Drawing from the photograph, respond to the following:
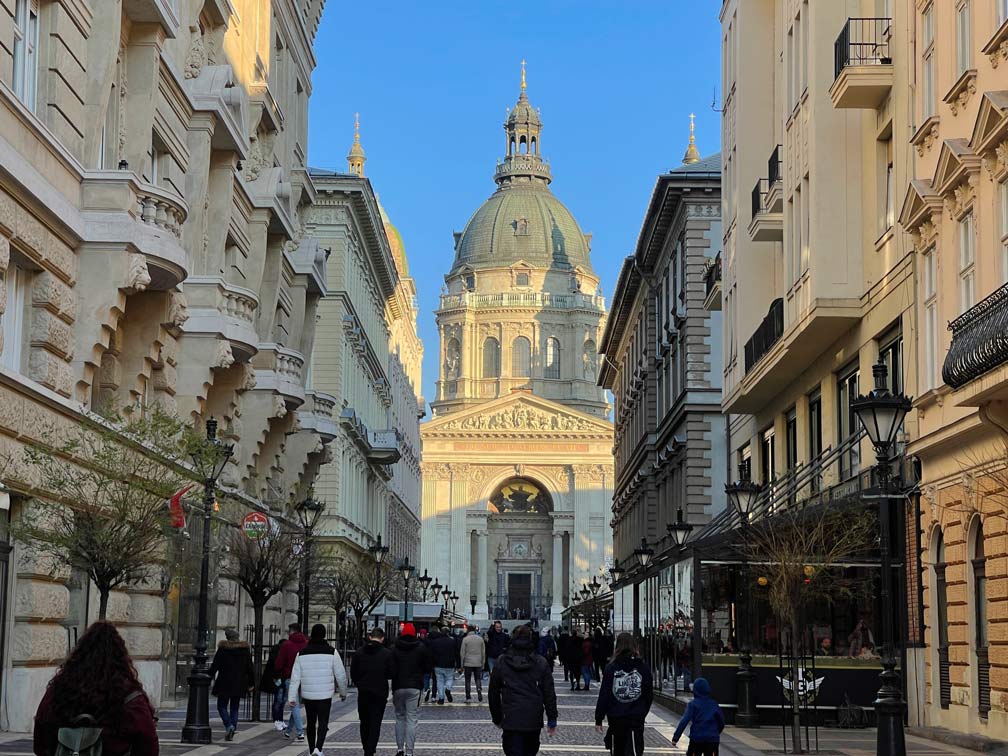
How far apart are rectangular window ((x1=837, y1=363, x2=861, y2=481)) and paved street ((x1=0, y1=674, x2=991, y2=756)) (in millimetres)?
5673

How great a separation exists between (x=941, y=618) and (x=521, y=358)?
465ft

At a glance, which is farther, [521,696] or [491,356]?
[491,356]

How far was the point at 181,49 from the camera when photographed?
29172 mm

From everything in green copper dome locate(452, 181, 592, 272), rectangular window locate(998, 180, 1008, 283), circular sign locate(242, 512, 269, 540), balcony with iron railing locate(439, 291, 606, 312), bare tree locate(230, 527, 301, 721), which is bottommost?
bare tree locate(230, 527, 301, 721)

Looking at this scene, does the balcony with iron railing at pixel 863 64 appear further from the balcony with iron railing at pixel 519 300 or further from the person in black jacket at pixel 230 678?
the balcony with iron railing at pixel 519 300

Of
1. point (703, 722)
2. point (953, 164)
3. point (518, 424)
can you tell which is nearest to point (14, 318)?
point (703, 722)

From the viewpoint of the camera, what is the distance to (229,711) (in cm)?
2369

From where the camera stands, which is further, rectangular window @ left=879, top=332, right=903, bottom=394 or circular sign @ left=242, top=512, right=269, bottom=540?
circular sign @ left=242, top=512, right=269, bottom=540

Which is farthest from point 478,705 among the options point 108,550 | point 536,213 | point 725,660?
point 536,213

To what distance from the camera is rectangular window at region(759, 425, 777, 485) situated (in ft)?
136

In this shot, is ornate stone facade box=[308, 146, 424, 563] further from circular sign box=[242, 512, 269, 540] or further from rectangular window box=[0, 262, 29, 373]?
rectangular window box=[0, 262, 29, 373]

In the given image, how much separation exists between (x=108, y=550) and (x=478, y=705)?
731 inches

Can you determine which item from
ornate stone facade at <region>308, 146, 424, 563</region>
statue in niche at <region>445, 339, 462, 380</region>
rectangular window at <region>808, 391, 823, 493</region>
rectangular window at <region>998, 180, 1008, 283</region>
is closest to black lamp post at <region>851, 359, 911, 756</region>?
rectangular window at <region>998, 180, 1008, 283</region>

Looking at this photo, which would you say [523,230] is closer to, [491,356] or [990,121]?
[491,356]
